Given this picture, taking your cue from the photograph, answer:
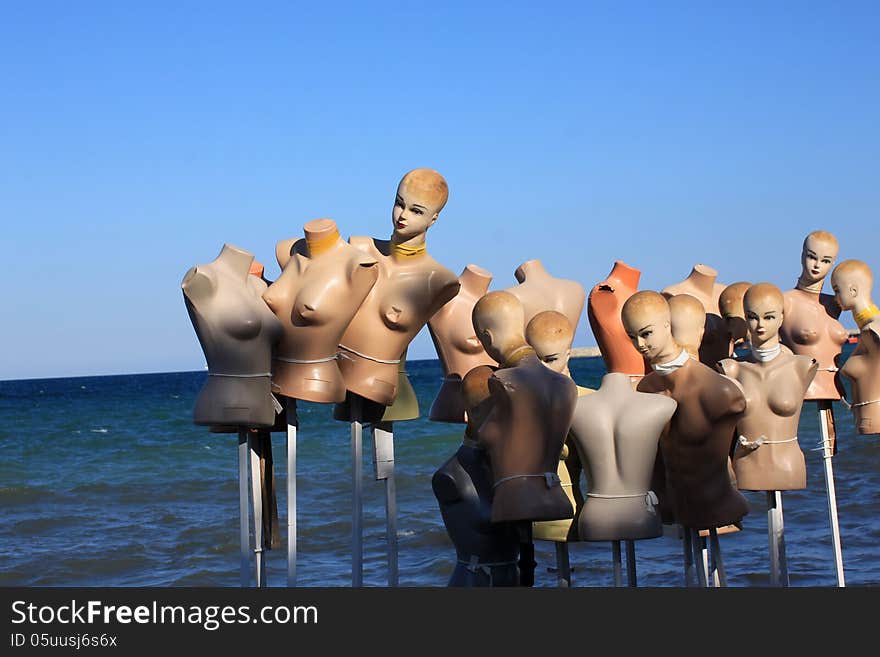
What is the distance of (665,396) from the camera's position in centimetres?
358

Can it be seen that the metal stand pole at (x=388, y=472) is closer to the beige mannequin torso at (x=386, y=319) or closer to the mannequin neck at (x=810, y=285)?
the beige mannequin torso at (x=386, y=319)

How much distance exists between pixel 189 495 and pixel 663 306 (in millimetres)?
9286

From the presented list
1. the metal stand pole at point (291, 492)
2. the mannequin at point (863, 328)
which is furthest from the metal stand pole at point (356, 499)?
the mannequin at point (863, 328)

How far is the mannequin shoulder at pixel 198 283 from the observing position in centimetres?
372

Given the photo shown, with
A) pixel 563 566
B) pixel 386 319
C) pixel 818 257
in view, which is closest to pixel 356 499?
pixel 386 319

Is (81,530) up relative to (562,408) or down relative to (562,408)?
down

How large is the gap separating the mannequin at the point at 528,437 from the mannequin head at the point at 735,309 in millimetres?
1245

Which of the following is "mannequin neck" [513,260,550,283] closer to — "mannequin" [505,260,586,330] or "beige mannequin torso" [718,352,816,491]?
"mannequin" [505,260,586,330]

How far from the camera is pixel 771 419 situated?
3998 millimetres

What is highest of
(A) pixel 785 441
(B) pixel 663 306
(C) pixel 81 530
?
(B) pixel 663 306

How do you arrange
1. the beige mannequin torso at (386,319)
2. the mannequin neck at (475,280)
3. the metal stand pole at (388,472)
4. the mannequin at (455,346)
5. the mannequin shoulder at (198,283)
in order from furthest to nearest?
1. the mannequin neck at (475,280)
2. the mannequin at (455,346)
3. the metal stand pole at (388,472)
4. the beige mannequin torso at (386,319)
5. the mannequin shoulder at (198,283)

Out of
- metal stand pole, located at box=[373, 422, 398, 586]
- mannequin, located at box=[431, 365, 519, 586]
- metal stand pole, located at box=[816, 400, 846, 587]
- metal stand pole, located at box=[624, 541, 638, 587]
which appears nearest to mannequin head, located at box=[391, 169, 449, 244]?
mannequin, located at box=[431, 365, 519, 586]
